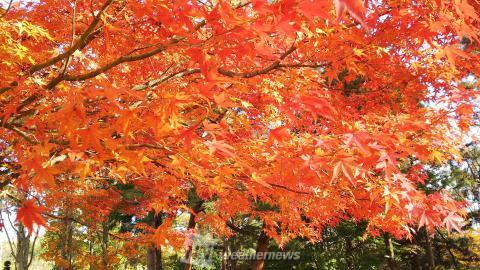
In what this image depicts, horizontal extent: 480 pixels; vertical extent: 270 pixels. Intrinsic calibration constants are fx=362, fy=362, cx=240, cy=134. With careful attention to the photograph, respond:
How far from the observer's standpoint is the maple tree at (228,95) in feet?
7.46

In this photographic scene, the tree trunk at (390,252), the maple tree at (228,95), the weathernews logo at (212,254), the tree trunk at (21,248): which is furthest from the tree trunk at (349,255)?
the tree trunk at (21,248)

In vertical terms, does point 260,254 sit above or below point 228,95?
below

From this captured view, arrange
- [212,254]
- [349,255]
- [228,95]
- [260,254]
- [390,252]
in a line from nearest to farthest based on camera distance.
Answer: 1. [228,95]
2. [260,254]
3. [390,252]
4. [349,255]
5. [212,254]

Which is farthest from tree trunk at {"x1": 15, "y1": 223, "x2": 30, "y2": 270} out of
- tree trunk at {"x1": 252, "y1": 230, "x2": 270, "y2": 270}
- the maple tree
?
tree trunk at {"x1": 252, "y1": 230, "x2": 270, "y2": 270}

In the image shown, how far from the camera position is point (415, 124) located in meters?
3.03

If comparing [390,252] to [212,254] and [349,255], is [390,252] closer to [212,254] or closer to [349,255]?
[349,255]

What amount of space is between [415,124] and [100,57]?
11.4 feet

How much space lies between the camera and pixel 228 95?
2.85 m

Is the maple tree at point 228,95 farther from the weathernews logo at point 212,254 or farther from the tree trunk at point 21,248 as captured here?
the weathernews logo at point 212,254

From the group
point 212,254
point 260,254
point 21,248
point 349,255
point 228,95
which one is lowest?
point 349,255

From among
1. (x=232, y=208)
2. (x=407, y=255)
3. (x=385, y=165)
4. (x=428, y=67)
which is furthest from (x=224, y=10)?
(x=407, y=255)

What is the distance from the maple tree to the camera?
2275 millimetres

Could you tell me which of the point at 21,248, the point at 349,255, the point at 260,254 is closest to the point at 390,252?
the point at 349,255

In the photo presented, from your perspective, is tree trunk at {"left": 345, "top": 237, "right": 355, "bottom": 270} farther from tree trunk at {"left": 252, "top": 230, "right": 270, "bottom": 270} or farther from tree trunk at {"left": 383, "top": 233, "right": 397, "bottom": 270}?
tree trunk at {"left": 252, "top": 230, "right": 270, "bottom": 270}
